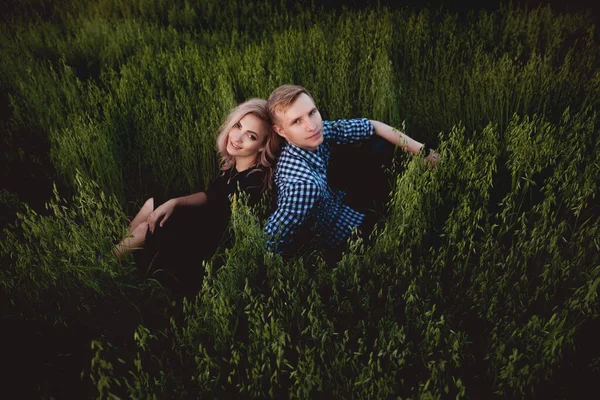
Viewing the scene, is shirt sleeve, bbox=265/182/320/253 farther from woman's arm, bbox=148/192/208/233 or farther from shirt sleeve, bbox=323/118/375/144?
woman's arm, bbox=148/192/208/233

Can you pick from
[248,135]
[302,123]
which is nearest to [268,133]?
[248,135]

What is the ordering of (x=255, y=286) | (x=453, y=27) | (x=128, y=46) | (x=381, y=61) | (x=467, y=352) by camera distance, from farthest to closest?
(x=128, y=46)
(x=453, y=27)
(x=381, y=61)
(x=255, y=286)
(x=467, y=352)

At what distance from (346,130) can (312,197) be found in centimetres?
59

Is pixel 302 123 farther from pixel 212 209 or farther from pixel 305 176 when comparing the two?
pixel 212 209

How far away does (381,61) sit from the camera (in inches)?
102

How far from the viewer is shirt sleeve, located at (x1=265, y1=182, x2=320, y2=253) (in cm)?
168

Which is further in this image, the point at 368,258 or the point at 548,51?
the point at 548,51

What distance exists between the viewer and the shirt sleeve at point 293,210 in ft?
5.50

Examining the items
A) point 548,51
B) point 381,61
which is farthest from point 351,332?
point 548,51

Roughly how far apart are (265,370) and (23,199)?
1984 millimetres

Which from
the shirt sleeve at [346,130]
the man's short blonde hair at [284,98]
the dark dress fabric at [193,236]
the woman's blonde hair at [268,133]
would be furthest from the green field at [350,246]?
the man's short blonde hair at [284,98]

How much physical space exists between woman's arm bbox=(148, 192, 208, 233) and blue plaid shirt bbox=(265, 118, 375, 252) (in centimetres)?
61

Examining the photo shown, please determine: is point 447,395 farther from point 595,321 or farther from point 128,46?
point 128,46

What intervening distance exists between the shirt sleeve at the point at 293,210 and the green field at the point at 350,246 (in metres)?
0.10
